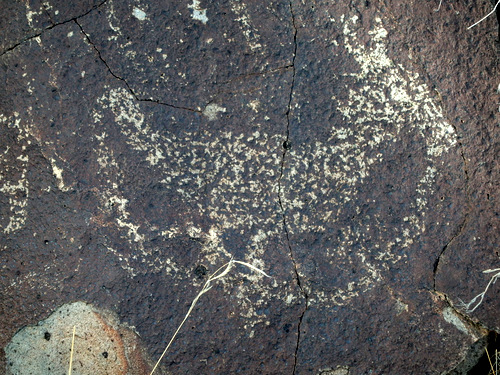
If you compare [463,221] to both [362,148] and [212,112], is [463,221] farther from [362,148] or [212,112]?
[212,112]

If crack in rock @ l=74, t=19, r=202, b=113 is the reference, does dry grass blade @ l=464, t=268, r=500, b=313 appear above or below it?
below

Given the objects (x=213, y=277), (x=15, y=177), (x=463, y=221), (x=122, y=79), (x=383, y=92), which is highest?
(x=122, y=79)

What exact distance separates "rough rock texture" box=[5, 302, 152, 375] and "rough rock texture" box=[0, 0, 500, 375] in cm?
8

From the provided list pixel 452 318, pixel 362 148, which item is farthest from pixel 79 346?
pixel 452 318

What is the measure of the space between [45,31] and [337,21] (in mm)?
1488

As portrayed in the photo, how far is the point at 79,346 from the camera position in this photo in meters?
2.07

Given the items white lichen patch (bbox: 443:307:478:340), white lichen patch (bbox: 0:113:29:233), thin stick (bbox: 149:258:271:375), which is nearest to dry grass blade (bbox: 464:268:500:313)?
white lichen patch (bbox: 443:307:478:340)

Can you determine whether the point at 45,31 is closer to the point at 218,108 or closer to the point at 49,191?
the point at 49,191

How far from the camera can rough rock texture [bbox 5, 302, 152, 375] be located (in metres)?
2.06

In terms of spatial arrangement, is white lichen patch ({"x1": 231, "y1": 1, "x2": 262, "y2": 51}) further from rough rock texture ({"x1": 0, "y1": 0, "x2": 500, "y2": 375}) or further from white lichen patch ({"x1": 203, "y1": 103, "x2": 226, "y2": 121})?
white lichen patch ({"x1": 203, "y1": 103, "x2": 226, "y2": 121})

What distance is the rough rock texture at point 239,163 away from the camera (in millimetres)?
2033

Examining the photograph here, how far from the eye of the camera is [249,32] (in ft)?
6.70

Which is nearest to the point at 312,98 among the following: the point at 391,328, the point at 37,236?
the point at 391,328

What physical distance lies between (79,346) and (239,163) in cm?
126
